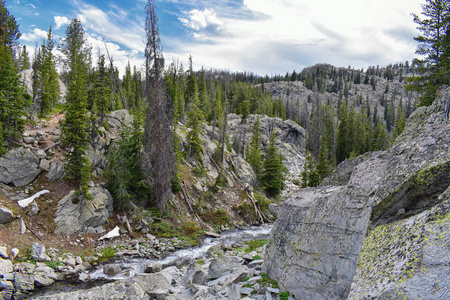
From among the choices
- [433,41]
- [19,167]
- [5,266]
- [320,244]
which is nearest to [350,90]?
[433,41]

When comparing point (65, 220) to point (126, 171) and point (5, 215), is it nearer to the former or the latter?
point (5, 215)

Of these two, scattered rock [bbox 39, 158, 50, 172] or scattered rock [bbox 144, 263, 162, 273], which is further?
scattered rock [bbox 39, 158, 50, 172]

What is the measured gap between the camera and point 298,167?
6400cm

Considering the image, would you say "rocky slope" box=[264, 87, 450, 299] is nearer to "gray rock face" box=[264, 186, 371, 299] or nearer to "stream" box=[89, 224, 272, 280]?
"gray rock face" box=[264, 186, 371, 299]

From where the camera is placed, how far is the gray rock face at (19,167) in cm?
1714

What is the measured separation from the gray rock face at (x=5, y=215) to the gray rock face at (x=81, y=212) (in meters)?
2.46

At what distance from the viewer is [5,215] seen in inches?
591

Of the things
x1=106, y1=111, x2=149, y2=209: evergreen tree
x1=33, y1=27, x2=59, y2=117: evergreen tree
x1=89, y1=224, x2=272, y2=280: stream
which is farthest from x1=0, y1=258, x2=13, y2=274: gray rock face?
x1=33, y1=27, x2=59, y2=117: evergreen tree

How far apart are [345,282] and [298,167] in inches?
2324

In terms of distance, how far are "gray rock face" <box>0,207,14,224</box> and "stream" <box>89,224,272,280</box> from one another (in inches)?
235

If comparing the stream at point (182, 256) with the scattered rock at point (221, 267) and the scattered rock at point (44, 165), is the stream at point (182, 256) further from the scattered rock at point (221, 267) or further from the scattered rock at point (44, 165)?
the scattered rock at point (44, 165)

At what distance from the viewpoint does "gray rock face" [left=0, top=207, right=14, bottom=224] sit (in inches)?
587

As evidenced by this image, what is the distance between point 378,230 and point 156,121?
750 inches

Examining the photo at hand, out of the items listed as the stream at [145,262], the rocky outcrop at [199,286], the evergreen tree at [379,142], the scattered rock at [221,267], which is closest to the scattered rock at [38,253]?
the stream at [145,262]
